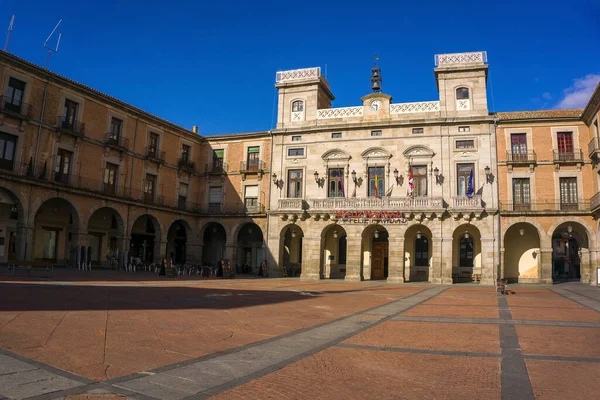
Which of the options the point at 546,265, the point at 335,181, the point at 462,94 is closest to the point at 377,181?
the point at 335,181

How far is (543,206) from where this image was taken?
2838 cm

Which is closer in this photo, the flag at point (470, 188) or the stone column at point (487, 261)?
the stone column at point (487, 261)

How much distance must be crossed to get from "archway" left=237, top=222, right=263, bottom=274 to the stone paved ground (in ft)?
84.5

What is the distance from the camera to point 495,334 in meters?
8.45

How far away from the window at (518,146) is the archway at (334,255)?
12.9 m

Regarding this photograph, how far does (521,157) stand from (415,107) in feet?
25.5

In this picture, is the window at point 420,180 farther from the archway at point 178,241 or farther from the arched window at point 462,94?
the archway at point 178,241

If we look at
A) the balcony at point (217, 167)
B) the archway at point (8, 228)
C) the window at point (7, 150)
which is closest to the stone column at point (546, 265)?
the balcony at point (217, 167)

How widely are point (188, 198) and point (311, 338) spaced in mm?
30131

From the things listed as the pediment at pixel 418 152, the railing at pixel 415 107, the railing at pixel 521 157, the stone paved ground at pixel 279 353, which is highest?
the railing at pixel 415 107

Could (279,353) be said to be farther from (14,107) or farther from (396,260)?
(14,107)

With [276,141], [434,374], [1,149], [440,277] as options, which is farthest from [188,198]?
[434,374]

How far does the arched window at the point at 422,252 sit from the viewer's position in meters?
31.5

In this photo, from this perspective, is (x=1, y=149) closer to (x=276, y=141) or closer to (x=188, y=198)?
(x=188, y=198)
